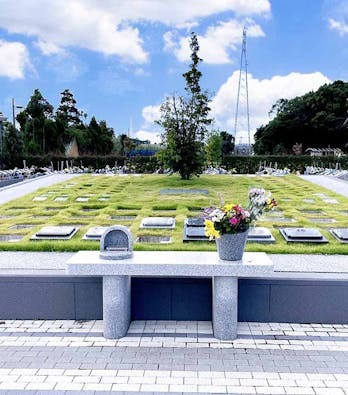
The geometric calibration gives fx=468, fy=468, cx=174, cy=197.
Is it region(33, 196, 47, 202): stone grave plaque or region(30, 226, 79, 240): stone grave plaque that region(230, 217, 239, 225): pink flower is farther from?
region(33, 196, 47, 202): stone grave plaque

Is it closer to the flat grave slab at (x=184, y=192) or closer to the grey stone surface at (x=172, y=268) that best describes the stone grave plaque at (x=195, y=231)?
the grey stone surface at (x=172, y=268)

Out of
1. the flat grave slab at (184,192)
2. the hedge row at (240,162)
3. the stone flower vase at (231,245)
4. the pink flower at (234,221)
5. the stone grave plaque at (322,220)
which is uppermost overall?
the hedge row at (240,162)

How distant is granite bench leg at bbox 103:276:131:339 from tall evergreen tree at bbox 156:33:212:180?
1071 cm

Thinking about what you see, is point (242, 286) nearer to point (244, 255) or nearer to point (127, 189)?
point (244, 255)

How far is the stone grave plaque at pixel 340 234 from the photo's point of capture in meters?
6.79

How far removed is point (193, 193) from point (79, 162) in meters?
14.7

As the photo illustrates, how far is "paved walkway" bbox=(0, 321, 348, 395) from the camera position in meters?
3.42

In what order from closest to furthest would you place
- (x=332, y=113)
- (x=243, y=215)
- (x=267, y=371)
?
1. (x=267, y=371)
2. (x=243, y=215)
3. (x=332, y=113)

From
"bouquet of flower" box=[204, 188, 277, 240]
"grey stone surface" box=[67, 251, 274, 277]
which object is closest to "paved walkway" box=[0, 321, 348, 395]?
"grey stone surface" box=[67, 251, 274, 277]

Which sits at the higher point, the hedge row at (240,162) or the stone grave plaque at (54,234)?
the hedge row at (240,162)

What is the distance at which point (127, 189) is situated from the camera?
13.6 m

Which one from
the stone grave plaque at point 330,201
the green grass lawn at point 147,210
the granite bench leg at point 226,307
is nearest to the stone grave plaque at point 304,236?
the green grass lawn at point 147,210

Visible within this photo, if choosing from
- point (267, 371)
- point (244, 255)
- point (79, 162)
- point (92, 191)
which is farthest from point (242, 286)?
point (79, 162)

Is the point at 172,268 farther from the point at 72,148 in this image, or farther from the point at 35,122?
the point at 72,148
